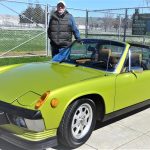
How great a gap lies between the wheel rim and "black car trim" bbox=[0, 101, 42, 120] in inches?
24.8

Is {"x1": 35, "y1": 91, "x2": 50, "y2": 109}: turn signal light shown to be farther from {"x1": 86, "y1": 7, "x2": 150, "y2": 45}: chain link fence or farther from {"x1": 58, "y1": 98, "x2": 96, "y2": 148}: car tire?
{"x1": 86, "y1": 7, "x2": 150, "y2": 45}: chain link fence

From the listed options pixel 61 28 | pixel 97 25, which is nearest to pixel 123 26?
pixel 97 25

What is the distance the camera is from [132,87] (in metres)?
4.93

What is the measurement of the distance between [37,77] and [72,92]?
775 mm

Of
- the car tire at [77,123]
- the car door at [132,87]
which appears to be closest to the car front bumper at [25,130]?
the car tire at [77,123]

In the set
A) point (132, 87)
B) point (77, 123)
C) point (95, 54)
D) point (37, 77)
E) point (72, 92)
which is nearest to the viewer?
point (72, 92)

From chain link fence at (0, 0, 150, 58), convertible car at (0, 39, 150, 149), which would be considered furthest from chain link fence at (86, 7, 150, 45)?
convertible car at (0, 39, 150, 149)

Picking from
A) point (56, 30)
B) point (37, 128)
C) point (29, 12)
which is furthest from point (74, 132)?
point (29, 12)

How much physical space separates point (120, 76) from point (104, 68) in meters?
0.31

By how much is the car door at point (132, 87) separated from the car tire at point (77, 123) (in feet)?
1.84

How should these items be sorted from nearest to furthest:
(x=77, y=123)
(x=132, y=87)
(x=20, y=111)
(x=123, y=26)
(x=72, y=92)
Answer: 1. (x=20, y=111)
2. (x=72, y=92)
3. (x=77, y=123)
4. (x=132, y=87)
5. (x=123, y=26)

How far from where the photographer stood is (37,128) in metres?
3.58

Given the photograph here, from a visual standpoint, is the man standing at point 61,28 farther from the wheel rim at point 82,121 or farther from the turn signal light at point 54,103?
the turn signal light at point 54,103

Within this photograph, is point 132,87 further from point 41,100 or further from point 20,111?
point 20,111
